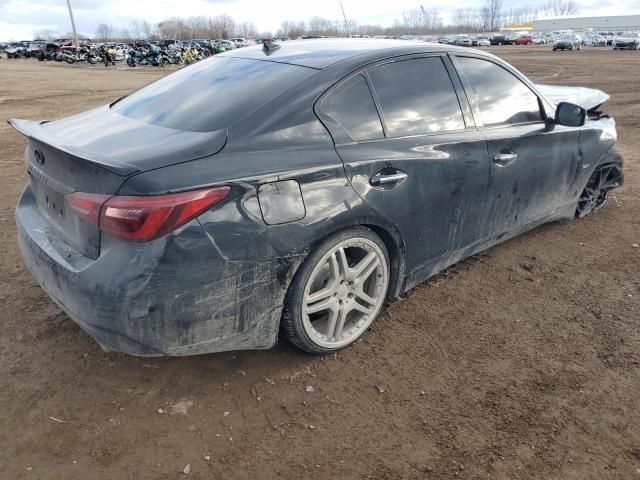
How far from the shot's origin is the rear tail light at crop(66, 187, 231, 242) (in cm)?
206

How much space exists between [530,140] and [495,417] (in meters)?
2.01

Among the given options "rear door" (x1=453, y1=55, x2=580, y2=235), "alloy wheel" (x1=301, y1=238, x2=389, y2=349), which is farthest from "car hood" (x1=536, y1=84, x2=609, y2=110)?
"alloy wheel" (x1=301, y1=238, x2=389, y2=349)

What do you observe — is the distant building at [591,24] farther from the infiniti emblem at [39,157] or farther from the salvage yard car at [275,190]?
the infiniti emblem at [39,157]

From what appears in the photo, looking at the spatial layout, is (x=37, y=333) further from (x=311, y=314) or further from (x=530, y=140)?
(x=530, y=140)

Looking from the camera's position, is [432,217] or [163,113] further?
[432,217]

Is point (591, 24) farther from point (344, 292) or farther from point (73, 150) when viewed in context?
point (73, 150)

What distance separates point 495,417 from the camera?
242 cm

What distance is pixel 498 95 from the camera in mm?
3525

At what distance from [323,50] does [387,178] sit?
939 mm

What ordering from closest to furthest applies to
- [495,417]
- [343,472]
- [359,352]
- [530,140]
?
[343,472]
[495,417]
[359,352]
[530,140]

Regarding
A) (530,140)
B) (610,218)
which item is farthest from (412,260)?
(610,218)

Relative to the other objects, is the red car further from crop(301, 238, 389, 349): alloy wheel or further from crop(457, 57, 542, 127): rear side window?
crop(301, 238, 389, 349): alloy wheel

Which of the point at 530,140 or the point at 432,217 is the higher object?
the point at 530,140

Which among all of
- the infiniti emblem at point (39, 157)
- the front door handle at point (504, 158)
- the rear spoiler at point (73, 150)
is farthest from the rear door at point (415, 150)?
the infiniti emblem at point (39, 157)
